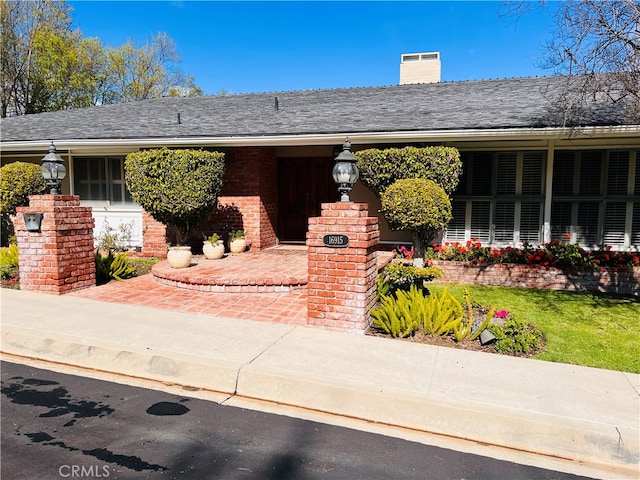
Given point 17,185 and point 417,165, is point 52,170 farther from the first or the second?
point 417,165

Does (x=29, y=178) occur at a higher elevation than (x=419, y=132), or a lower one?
lower

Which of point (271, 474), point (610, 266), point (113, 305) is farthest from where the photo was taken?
point (610, 266)

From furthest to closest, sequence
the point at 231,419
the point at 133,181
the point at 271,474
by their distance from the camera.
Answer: the point at 133,181 < the point at 231,419 < the point at 271,474

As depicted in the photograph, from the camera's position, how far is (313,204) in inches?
461

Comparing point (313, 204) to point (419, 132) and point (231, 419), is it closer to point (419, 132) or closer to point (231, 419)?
point (419, 132)

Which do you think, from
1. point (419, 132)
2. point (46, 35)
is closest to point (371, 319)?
point (419, 132)

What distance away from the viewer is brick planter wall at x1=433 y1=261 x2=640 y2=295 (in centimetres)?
782

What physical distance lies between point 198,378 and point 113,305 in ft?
9.60

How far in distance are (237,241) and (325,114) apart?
384 cm

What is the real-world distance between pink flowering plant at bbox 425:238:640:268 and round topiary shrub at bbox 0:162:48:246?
32.2ft

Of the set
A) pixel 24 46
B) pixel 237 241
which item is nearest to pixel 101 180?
pixel 237 241

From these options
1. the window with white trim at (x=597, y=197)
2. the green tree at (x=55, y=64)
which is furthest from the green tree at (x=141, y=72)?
the window with white trim at (x=597, y=197)

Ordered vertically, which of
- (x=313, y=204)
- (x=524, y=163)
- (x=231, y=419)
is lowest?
(x=231, y=419)

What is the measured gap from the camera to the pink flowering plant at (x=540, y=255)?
8145 millimetres
